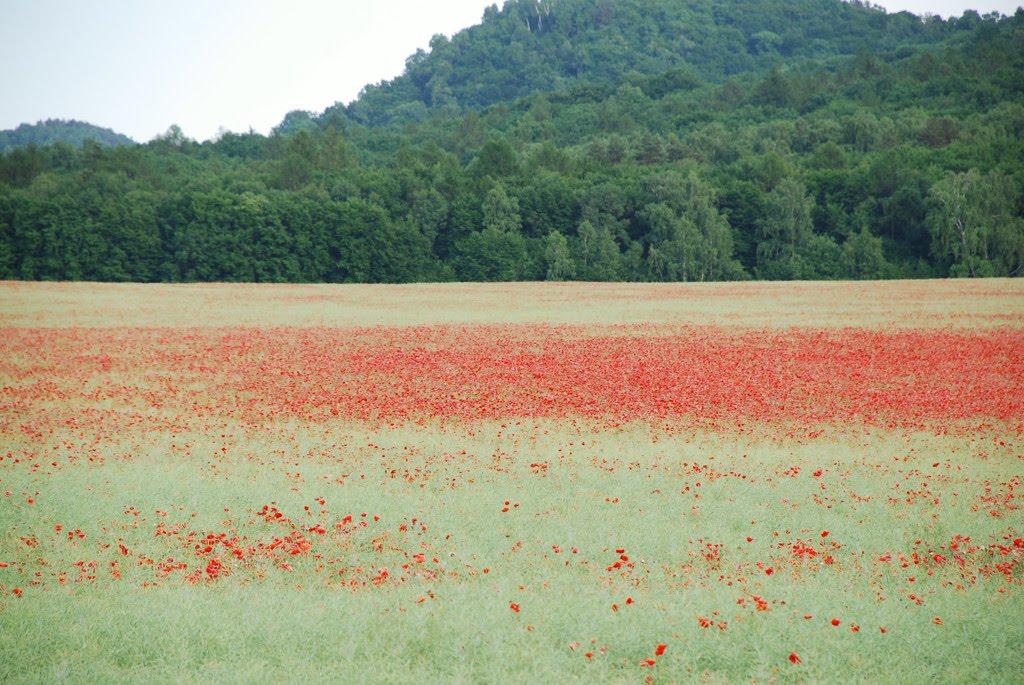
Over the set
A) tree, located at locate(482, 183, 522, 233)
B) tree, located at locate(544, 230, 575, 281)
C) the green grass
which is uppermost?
tree, located at locate(482, 183, 522, 233)

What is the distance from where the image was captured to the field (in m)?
8.60

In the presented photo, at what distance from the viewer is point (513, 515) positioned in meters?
13.3

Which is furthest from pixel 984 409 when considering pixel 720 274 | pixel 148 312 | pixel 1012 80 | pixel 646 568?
pixel 1012 80

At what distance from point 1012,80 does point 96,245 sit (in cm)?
13777

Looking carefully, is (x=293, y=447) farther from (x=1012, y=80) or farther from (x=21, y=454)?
(x=1012, y=80)

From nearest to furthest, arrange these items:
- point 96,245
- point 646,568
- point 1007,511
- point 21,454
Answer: point 646,568
point 1007,511
point 21,454
point 96,245

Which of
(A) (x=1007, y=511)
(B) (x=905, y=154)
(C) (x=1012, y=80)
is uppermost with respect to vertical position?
(C) (x=1012, y=80)

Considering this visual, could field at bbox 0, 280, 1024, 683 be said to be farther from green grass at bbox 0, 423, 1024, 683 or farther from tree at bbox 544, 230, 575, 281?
tree at bbox 544, 230, 575, 281

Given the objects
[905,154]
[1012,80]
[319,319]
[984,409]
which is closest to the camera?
[984,409]

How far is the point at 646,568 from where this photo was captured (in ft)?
36.4

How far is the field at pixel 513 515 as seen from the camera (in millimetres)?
8602

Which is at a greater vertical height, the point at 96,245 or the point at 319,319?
the point at 96,245

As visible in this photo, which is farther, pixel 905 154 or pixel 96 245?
pixel 905 154

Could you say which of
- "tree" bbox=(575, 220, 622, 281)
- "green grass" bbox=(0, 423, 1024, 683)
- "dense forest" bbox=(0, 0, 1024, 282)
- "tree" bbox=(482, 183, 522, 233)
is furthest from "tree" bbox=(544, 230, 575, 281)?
"green grass" bbox=(0, 423, 1024, 683)
